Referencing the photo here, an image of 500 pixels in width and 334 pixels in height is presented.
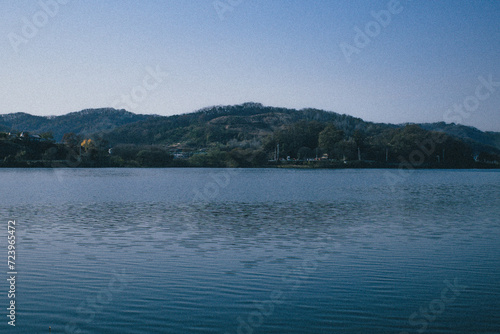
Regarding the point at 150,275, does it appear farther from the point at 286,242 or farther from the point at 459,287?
the point at 459,287

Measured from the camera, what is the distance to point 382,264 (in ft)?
59.4

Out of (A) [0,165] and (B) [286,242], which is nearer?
(B) [286,242]

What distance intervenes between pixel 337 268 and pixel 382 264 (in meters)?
2.01

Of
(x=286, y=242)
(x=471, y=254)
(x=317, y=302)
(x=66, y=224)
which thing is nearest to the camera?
(x=317, y=302)

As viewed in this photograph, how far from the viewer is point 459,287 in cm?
1488

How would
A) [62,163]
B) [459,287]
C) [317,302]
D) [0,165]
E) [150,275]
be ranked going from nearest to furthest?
[317,302]
[459,287]
[150,275]
[0,165]
[62,163]

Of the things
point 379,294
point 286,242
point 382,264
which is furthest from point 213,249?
point 379,294

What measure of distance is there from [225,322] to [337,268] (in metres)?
7.02

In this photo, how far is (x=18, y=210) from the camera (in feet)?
120

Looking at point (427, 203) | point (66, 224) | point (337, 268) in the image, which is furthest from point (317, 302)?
point (427, 203)

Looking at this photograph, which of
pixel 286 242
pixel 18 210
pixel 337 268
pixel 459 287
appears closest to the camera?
pixel 459 287

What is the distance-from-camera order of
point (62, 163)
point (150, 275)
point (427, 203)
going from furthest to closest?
point (62, 163), point (427, 203), point (150, 275)

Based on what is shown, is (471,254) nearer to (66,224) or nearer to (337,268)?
(337,268)

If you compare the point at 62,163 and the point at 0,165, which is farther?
the point at 62,163
